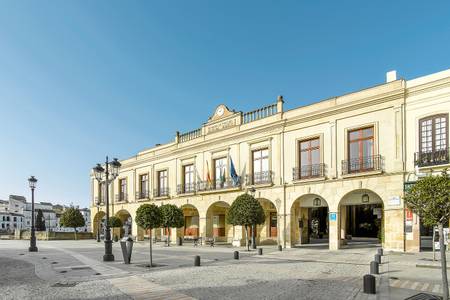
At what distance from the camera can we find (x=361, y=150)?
74.3ft

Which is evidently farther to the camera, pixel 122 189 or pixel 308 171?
pixel 122 189

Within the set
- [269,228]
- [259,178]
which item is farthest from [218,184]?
[269,228]

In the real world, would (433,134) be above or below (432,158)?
above

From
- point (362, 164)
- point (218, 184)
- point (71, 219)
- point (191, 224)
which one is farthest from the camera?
point (71, 219)

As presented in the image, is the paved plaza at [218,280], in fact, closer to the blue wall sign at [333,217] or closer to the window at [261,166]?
the blue wall sign at [333,217]

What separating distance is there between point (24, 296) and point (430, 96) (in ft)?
66.1

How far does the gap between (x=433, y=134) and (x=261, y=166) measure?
12171 mm

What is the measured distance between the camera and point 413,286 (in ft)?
35.6

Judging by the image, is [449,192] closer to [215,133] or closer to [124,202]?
[215,133]

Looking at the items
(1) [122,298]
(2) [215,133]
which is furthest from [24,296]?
(2) [215,133]

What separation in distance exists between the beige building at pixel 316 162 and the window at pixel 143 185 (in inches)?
60.1

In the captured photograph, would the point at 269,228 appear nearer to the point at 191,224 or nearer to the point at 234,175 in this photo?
the point at 234,175

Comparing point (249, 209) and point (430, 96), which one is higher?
point (430, 96)

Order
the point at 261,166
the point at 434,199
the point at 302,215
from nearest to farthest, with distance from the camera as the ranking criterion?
1. the point at 434,199
2. the point at 302,215
3. the point at 261,166
